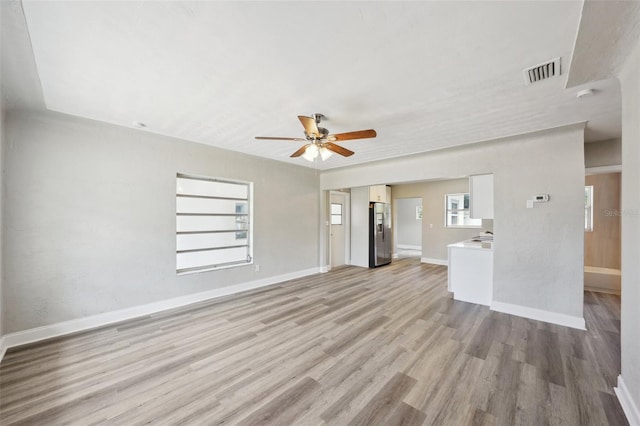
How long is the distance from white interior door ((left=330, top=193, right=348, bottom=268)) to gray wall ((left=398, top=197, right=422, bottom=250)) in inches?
164

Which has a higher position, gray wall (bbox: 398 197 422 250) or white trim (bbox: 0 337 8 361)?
gray wall (bbox: 398 197 422 250)

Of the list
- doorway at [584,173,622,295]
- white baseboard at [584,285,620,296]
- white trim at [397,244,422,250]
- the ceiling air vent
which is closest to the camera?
the ceiling air vent

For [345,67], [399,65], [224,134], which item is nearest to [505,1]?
[399,65]

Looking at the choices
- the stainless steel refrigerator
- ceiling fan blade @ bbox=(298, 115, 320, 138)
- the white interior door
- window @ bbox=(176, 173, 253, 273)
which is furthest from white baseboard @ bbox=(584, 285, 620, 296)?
window @ bbox=(176, 173, 253, 273)

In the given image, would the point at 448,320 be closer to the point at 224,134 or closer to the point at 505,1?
the point at 505,1

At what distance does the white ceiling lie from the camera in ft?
5.03

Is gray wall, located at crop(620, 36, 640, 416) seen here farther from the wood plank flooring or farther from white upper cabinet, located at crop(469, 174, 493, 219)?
white upper cabinet, located at crop(469, 174, 493, 219)

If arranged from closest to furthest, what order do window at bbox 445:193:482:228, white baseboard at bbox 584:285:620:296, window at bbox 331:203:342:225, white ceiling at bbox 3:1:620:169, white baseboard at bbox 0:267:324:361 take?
white ceiling at bbox 3:1:620:169, white baseboard at bbox 0:267:324:361, white baseboard at bbox 584:285:620:296, window at bbox 331:203:342:225, window at bbox 445:193:482:228

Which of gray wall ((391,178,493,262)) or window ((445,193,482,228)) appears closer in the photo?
gray wall ((391,178,493,262))

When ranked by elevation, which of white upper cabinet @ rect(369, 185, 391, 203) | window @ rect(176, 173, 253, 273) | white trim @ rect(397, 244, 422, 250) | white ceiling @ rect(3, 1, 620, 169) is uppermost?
white ceiling @ rect(3, 1, 620, 169)

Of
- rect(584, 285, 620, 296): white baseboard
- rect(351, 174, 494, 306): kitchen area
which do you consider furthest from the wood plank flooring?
rect(351, 174, 494, 306): kitchen area

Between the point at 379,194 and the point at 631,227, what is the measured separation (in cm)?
560

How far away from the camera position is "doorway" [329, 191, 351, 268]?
7055 millimetres

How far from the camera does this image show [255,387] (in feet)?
6.89
